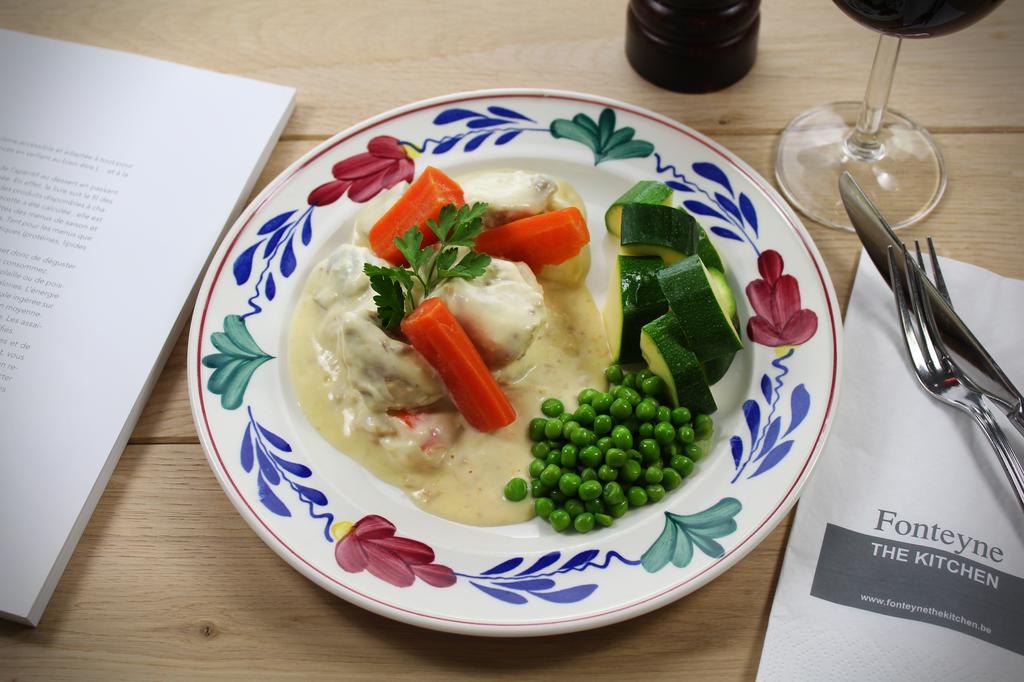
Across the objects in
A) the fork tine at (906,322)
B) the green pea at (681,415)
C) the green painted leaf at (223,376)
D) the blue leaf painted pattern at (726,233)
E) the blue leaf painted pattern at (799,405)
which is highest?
the blue leaf painted pattern at (726,233)

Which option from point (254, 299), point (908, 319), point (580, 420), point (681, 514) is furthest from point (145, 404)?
point (908, 319)

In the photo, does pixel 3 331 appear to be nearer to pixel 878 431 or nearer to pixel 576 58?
pixel 576 58

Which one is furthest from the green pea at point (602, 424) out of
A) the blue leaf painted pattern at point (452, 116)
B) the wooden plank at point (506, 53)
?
the wooden plank at point (506, 53)

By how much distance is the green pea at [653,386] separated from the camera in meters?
2.18

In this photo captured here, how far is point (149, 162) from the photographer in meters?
2.73

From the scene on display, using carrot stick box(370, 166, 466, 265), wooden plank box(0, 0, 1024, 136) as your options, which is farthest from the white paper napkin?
carrot stick box(370, 166, 466, 265)

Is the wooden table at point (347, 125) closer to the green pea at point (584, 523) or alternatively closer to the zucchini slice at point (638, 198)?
the green pea at point (584, 523)

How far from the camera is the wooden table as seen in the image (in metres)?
1.96

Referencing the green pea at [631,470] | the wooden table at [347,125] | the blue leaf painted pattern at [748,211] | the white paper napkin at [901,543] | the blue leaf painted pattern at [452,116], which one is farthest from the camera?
the blue leaf painted pattern at [452,116]

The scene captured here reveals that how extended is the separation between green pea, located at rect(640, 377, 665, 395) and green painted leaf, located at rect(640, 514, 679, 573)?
0.36 meters

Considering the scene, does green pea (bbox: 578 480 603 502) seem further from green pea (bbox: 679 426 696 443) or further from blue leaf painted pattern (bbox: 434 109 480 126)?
blue leaf painted pattern (bbox: 434 109 480 126)

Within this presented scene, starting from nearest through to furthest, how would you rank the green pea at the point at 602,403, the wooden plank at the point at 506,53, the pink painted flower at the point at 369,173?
1. the green pea at the point at 602,403
2. the pink painted flower at the point at 369,173
3. the wooden plank at the point at 506,53

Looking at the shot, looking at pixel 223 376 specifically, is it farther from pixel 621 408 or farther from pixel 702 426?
pixel 702 426

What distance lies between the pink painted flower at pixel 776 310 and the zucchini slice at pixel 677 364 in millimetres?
226
